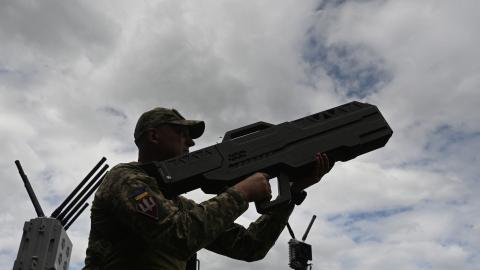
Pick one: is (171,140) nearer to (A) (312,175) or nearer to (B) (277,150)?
(B) (277,150)

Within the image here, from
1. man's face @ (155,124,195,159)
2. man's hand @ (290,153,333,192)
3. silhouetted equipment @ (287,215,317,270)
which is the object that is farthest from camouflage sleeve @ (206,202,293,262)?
silhouetted equipment @ (287,215,317,270)

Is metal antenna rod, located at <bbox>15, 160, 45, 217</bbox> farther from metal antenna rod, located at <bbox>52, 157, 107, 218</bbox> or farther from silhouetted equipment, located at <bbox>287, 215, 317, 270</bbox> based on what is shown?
silhouetted equipment, located at <bbox>287, 215, 317, 270</bbox>

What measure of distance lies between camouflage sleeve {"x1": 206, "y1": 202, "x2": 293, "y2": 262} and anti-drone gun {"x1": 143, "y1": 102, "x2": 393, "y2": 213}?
432 millimetres

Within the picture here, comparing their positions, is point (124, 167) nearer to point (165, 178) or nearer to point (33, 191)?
point (165, 178)

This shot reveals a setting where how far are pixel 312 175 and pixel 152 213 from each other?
1583mm

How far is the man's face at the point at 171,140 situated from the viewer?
3.71 metres

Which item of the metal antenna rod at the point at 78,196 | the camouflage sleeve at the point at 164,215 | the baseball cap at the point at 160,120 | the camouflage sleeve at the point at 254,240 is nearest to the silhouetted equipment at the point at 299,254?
the metal antenna rod at the point at 78,196

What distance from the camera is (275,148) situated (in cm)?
397

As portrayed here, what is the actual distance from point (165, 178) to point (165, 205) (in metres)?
0.40

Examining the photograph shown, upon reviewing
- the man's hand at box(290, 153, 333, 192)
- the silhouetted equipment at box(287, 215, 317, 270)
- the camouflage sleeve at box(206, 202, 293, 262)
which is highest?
the silhouetted equipment at box(287, 215, 317, 270)

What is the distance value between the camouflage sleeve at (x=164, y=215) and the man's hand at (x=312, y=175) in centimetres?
94

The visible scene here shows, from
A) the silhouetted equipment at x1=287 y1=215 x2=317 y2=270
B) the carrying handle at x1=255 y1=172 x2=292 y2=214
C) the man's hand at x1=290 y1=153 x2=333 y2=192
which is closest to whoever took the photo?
the carrying handle at x1=255 y1=172 x2=292 y2=214

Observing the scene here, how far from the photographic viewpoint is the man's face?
3707 mm

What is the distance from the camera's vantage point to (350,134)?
167 inches
